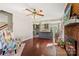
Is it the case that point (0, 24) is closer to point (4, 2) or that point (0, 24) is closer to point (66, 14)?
point (4, 2)

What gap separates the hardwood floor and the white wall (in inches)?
3.6

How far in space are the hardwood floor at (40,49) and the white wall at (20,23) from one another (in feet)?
0.30

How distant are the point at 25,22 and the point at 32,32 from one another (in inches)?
5.7

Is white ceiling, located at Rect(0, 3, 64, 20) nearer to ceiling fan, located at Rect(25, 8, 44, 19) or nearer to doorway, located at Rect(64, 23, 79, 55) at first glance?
ceiling fan, located at Rect(25, 8, 44, 19)

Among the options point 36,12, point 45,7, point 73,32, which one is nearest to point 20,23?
point 36,12

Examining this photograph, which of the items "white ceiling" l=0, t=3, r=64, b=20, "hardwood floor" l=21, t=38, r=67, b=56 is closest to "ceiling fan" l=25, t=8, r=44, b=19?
"white ceiling" l=0, t=3, r=64, b=20

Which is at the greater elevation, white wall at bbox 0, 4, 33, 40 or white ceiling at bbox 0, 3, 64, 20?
white ceiling at bbox 0, 3, 64, 20

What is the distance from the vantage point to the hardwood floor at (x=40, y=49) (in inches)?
87.0

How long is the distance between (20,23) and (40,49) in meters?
0.39

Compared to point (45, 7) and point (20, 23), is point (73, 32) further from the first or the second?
point (20, 23)

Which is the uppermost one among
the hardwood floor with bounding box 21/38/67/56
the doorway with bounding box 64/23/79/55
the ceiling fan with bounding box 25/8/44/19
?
the ceiling fan with bounding box 25/8/44/19

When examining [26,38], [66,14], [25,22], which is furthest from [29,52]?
[66,14]

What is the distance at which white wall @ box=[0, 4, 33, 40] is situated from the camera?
2.20 meters

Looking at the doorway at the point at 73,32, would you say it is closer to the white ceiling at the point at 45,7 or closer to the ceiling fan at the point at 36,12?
the white ceiling at the point at 45,7
